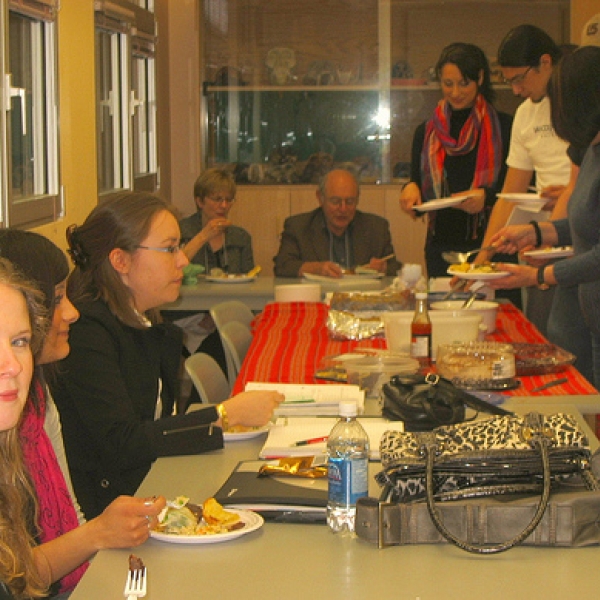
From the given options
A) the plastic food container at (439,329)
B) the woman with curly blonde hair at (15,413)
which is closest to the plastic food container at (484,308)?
the plastic food container at (439,329)

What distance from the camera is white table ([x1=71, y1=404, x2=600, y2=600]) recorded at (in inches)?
57.1

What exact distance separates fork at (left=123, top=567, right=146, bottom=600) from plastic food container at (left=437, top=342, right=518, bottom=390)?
1483 millimetres

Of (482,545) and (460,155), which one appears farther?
(460,155)

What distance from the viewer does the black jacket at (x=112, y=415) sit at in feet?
7.36

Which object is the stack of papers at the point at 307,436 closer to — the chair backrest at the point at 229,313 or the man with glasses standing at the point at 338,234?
the chair backrest at the point at 229,313

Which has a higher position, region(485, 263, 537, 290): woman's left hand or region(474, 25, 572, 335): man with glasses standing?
region(474, 25, 572, 335): man with glasses standing

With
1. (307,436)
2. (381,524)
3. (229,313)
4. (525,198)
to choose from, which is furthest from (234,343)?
(381,524)

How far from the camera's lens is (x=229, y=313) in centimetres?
413

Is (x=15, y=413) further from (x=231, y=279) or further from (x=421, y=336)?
(x=231, y=279)

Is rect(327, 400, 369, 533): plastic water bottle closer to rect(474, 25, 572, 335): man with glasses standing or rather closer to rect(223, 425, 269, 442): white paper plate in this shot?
rect(223, 425, 269, 442): white paper plate

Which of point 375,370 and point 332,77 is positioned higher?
point 332,77

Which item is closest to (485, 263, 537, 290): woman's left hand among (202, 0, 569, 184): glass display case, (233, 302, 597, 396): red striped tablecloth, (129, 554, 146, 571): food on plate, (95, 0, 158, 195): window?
(233, 302, 597, 396): red striped tablecloth

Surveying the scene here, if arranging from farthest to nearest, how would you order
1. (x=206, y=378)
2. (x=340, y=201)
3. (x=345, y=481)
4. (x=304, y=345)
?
1. (x=340, y=201)
2. (x=304, y=345)
3. (x=206, y=378)
4. (x=345, y=481)

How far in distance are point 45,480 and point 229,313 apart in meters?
2.20
